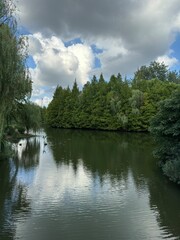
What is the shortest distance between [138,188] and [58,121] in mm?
59666

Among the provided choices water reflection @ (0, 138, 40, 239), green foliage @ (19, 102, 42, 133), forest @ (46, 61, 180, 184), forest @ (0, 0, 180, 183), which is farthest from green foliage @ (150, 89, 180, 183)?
forest @ (46, 61, 180, 184)

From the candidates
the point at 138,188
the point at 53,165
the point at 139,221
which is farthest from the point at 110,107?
the point at 139,221

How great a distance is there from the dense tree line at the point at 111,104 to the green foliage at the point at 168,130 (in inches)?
1106

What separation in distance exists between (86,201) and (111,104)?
47.2 meters

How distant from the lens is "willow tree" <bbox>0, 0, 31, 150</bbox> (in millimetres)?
13055

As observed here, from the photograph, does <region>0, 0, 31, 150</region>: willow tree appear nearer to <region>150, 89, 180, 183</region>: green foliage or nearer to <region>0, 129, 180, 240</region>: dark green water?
<region>0, 129, 180, 240</region>: dark green water

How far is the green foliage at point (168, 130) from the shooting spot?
1788 centimetres

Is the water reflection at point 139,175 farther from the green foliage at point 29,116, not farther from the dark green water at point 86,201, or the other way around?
the green foliage at point 29,116

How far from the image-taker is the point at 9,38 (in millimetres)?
13414

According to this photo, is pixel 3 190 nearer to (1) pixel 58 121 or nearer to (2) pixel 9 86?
(2) pixel 9 86

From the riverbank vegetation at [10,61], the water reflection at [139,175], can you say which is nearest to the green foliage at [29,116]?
the water reflection at [139,175]

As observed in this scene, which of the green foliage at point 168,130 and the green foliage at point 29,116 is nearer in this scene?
the green foliage at point 168,130

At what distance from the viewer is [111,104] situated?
59.1 m

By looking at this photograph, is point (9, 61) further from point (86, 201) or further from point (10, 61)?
point (86, 201)
